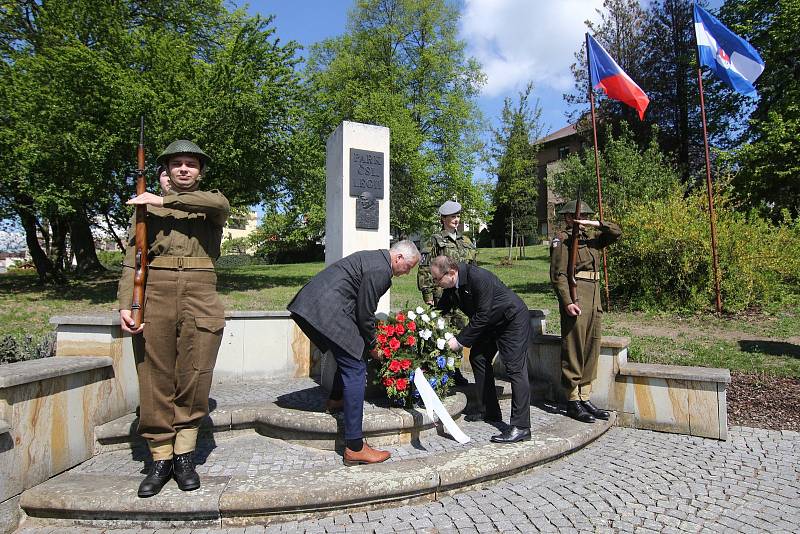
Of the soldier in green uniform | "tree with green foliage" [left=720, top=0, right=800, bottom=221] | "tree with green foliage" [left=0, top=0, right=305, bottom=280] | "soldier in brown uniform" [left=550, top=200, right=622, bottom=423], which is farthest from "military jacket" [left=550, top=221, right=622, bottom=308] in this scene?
"tree with green foliage" [left=720, top=0, right=800, bottom=221]

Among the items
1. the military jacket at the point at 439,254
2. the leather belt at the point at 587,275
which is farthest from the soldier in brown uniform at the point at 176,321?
the leather belt at the point at 587,275

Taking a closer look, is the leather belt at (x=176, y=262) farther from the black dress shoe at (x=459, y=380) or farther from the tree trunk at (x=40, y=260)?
the tree trunk at (x=40, y=260)

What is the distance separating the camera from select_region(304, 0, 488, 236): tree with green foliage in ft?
90.0

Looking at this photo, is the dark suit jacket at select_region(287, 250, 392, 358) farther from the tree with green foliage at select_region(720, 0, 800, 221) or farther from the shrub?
the tree with green foliage at select_region(720, 0, 800, 221)

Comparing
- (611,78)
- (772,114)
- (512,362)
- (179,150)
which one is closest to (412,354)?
(512,362)

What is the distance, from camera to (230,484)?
3.34 m

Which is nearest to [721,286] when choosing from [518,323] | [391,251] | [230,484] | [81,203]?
[518,323]

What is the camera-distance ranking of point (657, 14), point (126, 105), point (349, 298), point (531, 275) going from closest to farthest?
point (349, 298)
point (126, 105)
point (531, 275)
point (657, 14)

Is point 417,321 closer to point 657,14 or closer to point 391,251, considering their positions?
point 391,251

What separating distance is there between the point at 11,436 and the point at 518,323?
389 centimetres

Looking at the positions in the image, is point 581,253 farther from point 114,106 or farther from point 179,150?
point 114,106

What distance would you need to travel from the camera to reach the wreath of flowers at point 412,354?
14.3 ft

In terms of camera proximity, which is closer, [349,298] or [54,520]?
[54,520]

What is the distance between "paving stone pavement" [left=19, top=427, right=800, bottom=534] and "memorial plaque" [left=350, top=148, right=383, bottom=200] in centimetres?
282
